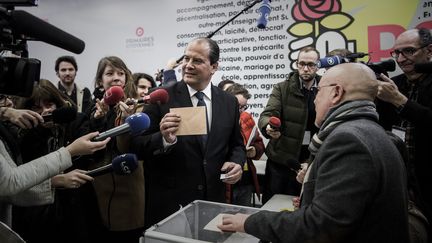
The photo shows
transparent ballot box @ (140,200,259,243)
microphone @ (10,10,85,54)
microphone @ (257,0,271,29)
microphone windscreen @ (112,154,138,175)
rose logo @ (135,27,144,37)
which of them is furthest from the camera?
rose logo @ (135,27,144,37)

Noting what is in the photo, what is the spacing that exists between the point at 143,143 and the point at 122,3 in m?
3.88

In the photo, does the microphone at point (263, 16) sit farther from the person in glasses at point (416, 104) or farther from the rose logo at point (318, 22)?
the rose logo at point (318, 22)

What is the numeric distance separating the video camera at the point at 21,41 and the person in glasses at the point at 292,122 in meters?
1.84

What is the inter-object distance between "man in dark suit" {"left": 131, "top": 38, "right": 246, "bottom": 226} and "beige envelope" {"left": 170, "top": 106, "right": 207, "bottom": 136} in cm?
8

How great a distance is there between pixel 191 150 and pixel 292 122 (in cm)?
122

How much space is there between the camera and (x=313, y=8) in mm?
3615

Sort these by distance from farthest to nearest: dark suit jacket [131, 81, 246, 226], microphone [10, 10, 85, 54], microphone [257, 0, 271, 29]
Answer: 1. microphone [257, 0, 271, 29]
2. dark suit jacket [131, 81, 246, 226]
3. microphone [10, 10, 85, 54]

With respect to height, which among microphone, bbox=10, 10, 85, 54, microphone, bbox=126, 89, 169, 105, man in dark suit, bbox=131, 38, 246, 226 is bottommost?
man in dark suit, bbox=131, 38, 246, 226

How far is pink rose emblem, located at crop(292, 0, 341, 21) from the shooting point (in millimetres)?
3543

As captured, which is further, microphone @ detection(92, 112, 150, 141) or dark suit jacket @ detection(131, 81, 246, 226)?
dark suit jacket @ detection(131, 81, 246, 226)

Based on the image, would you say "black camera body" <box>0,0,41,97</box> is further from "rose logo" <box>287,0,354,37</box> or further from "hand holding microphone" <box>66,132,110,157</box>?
"rose logo" <box>287,0,354,37</box>

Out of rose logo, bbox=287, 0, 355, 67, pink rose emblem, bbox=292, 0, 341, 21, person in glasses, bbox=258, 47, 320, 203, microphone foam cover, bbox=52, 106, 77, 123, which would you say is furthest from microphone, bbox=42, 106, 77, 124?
pink rose emblem, bbox=292, 0, 341, 21

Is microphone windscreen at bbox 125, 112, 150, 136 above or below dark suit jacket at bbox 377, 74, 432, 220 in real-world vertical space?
above

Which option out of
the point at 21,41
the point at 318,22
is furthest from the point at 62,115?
the point at 318,22
